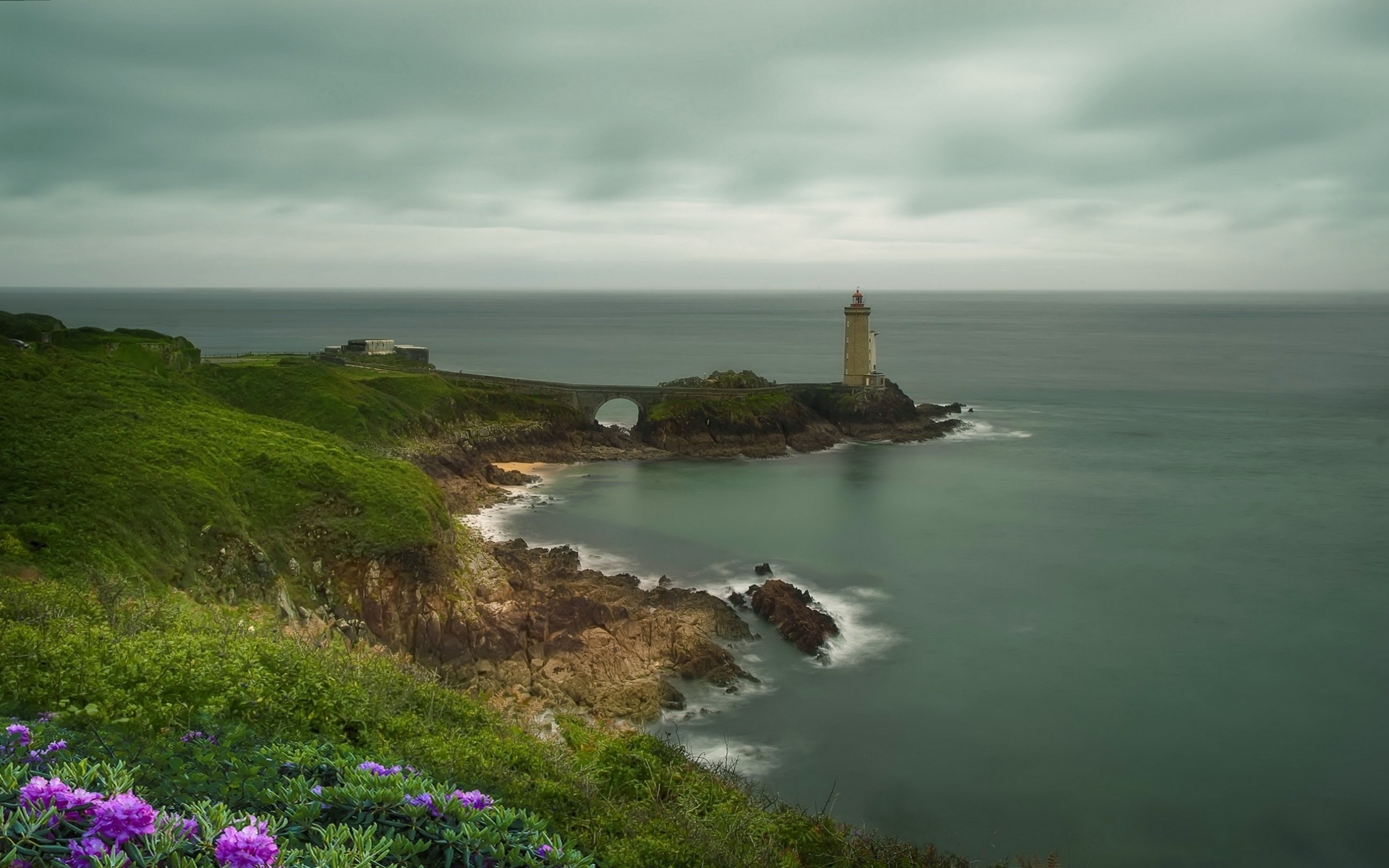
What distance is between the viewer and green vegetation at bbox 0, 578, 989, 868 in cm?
916

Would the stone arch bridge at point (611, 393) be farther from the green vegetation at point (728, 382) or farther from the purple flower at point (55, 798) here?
the purple flower at point (55, 798)

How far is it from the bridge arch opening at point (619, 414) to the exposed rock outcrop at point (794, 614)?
3670 centimetres

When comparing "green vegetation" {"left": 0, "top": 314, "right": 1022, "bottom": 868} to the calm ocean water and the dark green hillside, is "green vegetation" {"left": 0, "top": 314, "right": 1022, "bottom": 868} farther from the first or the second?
the dark green hillside

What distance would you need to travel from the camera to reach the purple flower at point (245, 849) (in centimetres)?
500

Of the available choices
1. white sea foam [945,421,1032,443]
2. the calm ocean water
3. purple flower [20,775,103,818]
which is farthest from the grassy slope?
white sea foam [945,421,1032,443]

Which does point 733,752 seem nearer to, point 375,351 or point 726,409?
point 726,409

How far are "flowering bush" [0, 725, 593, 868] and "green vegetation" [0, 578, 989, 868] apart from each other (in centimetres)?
18

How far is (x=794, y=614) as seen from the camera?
92.2 feet

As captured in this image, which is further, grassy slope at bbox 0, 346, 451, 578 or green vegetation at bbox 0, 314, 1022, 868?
grassy slope at bbox 0, 346, 451, 578

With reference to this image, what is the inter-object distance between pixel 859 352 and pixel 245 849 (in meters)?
63.9

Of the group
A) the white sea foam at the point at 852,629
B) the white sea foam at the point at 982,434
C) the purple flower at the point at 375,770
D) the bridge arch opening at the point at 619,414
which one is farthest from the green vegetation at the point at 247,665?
the white sea foam at the point at 982,434

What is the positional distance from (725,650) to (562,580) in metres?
6.71

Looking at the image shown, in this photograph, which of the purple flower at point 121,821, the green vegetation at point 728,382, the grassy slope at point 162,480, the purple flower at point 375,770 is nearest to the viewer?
the purple flower at point 121,821

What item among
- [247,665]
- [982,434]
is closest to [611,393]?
[982,434]
